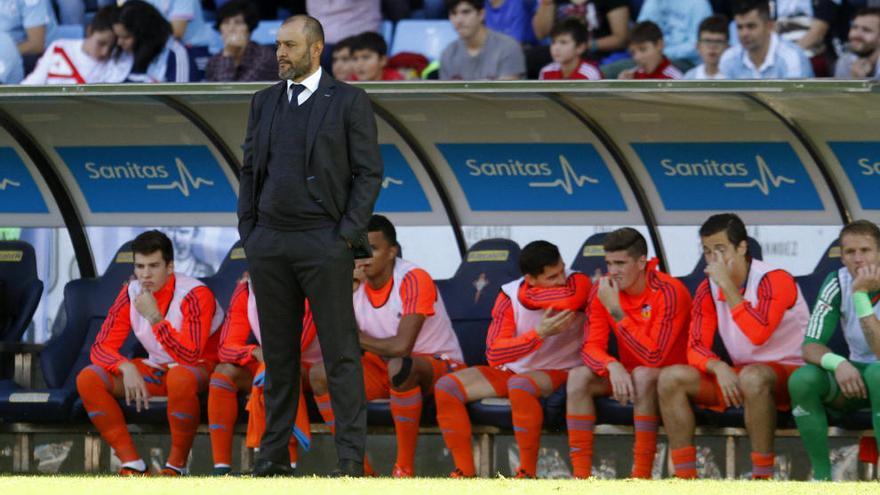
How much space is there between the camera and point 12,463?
9727 millimetres

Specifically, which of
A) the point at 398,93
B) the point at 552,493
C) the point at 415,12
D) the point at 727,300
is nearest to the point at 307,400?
the point at 398,93

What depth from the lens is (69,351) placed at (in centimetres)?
973

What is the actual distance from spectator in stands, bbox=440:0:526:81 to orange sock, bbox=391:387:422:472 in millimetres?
2803

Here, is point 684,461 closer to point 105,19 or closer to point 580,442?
point 580,442

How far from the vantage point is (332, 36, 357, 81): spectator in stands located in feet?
34.3

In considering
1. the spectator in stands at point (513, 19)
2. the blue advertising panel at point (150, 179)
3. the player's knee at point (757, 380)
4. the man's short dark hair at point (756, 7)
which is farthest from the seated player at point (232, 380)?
the spectator in stands at point (513, 19)

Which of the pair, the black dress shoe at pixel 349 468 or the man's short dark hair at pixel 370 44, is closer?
the black dress shoe at pixel 349 468

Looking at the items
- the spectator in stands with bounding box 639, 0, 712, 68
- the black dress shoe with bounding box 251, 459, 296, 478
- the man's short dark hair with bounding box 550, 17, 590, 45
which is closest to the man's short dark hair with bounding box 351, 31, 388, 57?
the man's short dark hair with bounding box 550, 17, 590, 45

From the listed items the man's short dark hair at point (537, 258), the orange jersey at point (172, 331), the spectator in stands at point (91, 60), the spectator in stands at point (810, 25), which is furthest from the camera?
the spectator in stands at point (810, 25)

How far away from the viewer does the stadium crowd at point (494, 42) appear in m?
10.3

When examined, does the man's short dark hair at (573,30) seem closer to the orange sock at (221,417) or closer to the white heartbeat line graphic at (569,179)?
the white heartbeat line graphic at (569,179)

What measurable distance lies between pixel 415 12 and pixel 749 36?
10.9ft

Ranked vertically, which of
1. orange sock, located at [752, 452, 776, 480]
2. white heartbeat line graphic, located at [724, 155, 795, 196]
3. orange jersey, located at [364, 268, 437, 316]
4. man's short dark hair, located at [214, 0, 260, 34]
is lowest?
orange sock, located at [752, 452, 776, 480]

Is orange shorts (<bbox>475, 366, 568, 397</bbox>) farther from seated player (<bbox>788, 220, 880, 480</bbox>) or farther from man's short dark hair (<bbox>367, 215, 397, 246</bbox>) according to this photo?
seated player (<bbox>788, 220, 880, 480</bbox>)
